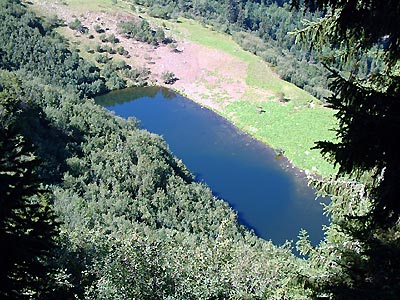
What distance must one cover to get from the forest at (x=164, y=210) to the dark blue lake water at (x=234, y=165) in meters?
6.91

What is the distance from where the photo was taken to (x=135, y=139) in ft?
103

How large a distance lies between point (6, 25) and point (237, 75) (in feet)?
102

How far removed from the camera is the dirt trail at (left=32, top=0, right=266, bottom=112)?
202ft

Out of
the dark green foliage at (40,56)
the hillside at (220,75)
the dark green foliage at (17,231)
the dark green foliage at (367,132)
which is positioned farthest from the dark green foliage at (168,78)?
the dark green foliage at (17,231)

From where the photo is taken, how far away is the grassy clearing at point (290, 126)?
45812mm

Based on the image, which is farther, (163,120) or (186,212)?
(163,120)

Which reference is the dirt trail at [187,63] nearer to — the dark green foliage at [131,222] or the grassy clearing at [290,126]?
the grassy clearing at [290,126]

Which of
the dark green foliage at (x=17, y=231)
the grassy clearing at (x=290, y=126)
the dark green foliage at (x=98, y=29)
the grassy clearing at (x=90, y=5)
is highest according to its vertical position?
the dark green foliage at (x=17, y=231)

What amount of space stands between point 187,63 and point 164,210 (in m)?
46.7

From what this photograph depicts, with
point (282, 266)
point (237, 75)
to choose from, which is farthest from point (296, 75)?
point (282, 266)

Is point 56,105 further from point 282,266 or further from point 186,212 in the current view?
point 282,266

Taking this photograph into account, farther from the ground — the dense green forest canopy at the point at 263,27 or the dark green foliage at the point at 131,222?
the dark green foliage at the point at 131,222

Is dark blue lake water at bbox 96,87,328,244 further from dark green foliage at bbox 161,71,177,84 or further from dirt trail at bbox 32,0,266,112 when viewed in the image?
dark green foliage at bbox 161,71,177,84

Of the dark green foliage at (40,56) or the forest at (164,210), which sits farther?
the dark green foliage at (40,56)
